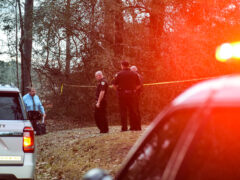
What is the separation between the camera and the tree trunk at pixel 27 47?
25.6m

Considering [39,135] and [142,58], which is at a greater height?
[142,58]

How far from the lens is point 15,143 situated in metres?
6.77

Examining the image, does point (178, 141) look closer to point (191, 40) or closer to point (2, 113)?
point (2, 113)

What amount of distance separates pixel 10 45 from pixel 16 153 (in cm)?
2549

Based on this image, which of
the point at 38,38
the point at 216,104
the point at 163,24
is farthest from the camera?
the point at 38,38

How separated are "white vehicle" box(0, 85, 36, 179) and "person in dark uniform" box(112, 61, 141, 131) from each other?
20.6 ft

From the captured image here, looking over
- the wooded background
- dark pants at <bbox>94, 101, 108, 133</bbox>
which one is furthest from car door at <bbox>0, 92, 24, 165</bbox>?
the wooded background


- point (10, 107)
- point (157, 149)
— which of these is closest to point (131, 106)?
point (10, 107)

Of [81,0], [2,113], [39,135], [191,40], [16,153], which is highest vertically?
[81,0]

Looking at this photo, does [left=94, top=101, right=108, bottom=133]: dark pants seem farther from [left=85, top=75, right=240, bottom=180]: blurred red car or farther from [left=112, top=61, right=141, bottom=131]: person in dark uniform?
[left=85, top=75, right=240, bottom=180]: blurred red car

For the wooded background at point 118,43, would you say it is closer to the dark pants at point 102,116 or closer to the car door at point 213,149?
the dark pants at point 102,116

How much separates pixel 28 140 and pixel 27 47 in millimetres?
21124

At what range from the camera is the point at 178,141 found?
2225 mm

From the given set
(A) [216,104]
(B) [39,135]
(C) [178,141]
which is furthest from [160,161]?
(B) [39,135]
